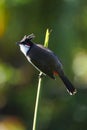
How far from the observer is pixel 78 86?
4.80 meters

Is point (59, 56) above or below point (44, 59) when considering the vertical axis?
below

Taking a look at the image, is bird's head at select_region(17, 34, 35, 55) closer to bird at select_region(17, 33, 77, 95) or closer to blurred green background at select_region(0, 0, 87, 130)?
bird at select_region(17, 33, 77, 95)

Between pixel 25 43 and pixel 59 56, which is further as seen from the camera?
pixel 59 56

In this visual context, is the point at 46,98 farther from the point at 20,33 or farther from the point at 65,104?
the point at 20,33

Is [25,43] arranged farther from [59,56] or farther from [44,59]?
[59,56]

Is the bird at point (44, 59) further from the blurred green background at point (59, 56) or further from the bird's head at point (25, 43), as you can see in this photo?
the blurred green background at point (59, 56)

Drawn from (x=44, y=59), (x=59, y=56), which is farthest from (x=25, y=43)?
(x=59, y=56)

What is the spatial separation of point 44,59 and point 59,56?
2.21 m

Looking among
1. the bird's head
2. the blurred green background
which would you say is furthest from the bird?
the blurred green background

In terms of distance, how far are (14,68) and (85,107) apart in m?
0.83

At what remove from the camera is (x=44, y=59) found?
2525 millimetres

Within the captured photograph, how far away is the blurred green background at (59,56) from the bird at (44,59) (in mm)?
1984

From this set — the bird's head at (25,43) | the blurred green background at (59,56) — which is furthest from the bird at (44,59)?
the blurred green background at (59,56)

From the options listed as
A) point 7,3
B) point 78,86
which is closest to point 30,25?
point 7,3
